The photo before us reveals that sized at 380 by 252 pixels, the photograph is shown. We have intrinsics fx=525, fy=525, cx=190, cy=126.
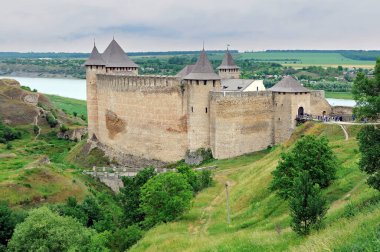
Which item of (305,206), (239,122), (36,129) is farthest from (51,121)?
(305,206)

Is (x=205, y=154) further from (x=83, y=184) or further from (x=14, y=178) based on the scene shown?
(x=14, y=178)

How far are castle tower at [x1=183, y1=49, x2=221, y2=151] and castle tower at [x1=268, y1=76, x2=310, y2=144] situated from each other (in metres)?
3.27

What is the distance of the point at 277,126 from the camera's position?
92.1ft

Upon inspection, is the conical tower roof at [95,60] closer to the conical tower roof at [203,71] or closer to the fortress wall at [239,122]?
the conical tower roof at [203,71]

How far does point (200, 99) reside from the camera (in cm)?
2814

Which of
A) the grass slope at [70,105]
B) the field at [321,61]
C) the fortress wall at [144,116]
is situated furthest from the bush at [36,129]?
the field at [321,61]

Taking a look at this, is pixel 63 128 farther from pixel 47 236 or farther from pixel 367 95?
pixel 367 95

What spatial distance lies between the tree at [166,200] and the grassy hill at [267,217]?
51 cm

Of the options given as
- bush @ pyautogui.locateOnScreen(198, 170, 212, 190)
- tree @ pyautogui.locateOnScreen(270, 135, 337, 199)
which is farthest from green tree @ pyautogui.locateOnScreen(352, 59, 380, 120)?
bush @ pyautogui.locateOnScreen(198, 170, 212, 190)

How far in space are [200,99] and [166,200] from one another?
10667mm

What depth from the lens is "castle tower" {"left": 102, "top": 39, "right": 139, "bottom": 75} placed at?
34.5 metres

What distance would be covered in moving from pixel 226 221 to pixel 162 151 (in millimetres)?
14366

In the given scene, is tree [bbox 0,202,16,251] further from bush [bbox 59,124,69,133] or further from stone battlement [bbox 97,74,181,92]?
bush [bbox 59,124,69,133]

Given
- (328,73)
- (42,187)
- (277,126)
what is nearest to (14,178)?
(42,187)
